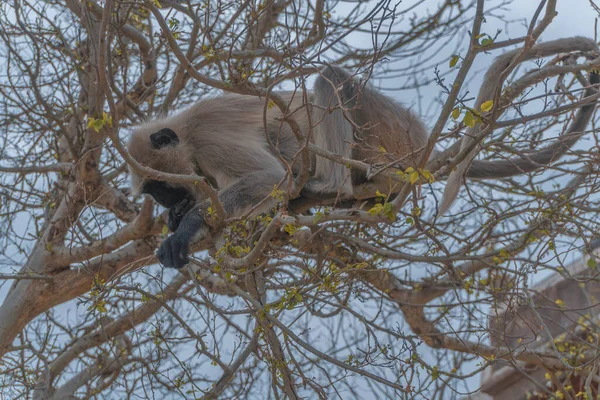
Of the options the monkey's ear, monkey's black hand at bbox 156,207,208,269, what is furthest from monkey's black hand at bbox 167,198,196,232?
the monkey's ear

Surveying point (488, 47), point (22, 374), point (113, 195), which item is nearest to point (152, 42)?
point (113, 195)

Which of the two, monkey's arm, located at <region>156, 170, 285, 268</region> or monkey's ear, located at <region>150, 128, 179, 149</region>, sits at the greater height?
monkey's ear, located at <region>150, 128, 179, 149</region>

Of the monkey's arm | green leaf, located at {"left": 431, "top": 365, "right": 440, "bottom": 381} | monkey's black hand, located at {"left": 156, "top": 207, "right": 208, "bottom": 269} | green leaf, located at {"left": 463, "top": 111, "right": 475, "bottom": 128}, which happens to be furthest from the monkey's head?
green leaf, located at {"left": 463, "top": 111, "right": 475, "bottom": 128}

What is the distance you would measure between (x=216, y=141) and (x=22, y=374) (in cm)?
219

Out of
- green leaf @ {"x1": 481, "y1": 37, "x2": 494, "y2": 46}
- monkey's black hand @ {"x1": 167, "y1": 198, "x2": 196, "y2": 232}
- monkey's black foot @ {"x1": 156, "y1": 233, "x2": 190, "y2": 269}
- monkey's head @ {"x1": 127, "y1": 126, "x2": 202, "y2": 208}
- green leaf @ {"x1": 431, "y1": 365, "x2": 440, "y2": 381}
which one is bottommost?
green leaf @ {"x1": 431, "y1": 365, "x2": 440, "y2": 381}

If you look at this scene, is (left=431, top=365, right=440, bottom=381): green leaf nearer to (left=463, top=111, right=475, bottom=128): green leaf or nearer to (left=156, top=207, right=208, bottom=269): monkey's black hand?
(left=463, top=111, right=475, bottom=128): green leaf

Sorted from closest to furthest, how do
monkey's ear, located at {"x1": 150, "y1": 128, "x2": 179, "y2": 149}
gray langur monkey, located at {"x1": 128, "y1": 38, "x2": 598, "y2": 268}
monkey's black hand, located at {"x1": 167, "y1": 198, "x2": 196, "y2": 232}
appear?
gray langur monkey, located at {"x1": 128, "y1": 38, "x2": 598, "y2": 268}, monkey's black hand, located at {"x1": 167, "y1": 198, "x2": 196, "y2": 232}, monkey's ear, located at {"x1": 150, "y1": 128, "x2": 179, "y2": 149}

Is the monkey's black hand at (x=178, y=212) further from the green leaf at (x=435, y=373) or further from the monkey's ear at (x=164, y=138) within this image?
the green leaf at (x=435, y=373)

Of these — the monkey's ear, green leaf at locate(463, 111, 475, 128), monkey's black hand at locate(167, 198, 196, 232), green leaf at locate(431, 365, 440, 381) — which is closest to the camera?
green leaf at locate(463, 111, 475, 128)

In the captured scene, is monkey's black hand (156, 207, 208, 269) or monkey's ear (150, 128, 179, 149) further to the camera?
monkey's ear (150, 128, 179, 149)

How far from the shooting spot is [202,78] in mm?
3309

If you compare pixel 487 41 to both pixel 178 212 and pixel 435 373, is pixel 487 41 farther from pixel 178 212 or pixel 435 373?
pixel 178 212

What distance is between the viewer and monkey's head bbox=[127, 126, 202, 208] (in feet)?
17.0

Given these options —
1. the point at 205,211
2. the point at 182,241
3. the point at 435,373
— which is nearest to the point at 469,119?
the point at 435,373
